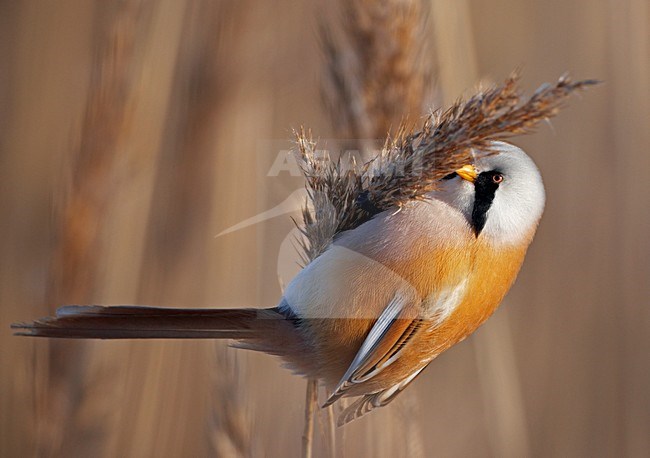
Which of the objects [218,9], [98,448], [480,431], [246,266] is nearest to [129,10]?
[218,9]

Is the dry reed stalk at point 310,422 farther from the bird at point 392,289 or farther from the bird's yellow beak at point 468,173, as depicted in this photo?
the bird's yellow beak at point 468,173

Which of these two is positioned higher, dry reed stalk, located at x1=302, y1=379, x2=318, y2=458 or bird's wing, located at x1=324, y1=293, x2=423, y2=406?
bird's wing, located at x1=324, y1=293, x2=423, y2=406

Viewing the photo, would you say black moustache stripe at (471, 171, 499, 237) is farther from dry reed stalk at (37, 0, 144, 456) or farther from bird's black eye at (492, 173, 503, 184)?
dry reed stalk at (37, 0, 144, 456)

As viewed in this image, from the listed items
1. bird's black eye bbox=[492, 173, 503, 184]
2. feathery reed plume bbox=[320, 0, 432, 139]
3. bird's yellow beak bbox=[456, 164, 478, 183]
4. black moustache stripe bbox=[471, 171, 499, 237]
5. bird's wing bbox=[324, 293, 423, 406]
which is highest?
feathery reed plume bbox=[320, 0, 432, 139]

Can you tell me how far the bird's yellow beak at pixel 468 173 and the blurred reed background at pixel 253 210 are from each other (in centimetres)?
15

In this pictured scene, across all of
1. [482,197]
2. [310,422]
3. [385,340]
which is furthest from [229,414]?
[482,197]

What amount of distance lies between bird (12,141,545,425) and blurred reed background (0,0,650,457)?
0.17 ft

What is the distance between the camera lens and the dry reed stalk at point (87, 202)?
34.1 inches

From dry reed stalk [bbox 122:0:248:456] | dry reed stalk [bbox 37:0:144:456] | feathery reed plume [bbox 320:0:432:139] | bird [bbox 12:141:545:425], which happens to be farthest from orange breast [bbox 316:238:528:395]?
dry reed stalk [bbox 122:0:248:456]

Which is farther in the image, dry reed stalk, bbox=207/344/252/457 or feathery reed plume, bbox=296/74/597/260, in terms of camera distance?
dry reed stalk, bbox=207/344/252/457

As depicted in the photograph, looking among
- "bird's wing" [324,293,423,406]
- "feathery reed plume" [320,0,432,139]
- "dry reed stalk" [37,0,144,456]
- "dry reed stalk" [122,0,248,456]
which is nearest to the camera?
"bird's wing" [324,293,423,406]

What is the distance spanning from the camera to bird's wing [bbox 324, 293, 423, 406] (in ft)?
1.80

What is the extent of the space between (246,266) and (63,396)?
29 centimetres

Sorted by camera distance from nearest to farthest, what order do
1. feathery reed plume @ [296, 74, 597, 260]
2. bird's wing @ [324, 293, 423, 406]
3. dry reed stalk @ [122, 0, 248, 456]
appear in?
1. feathery reed plume @ [296, 74, 597, 260]
2. bird's wing @ [324, 293, 423, 406]
3. dry reed stalk @ [122, 0, 248, 456]
